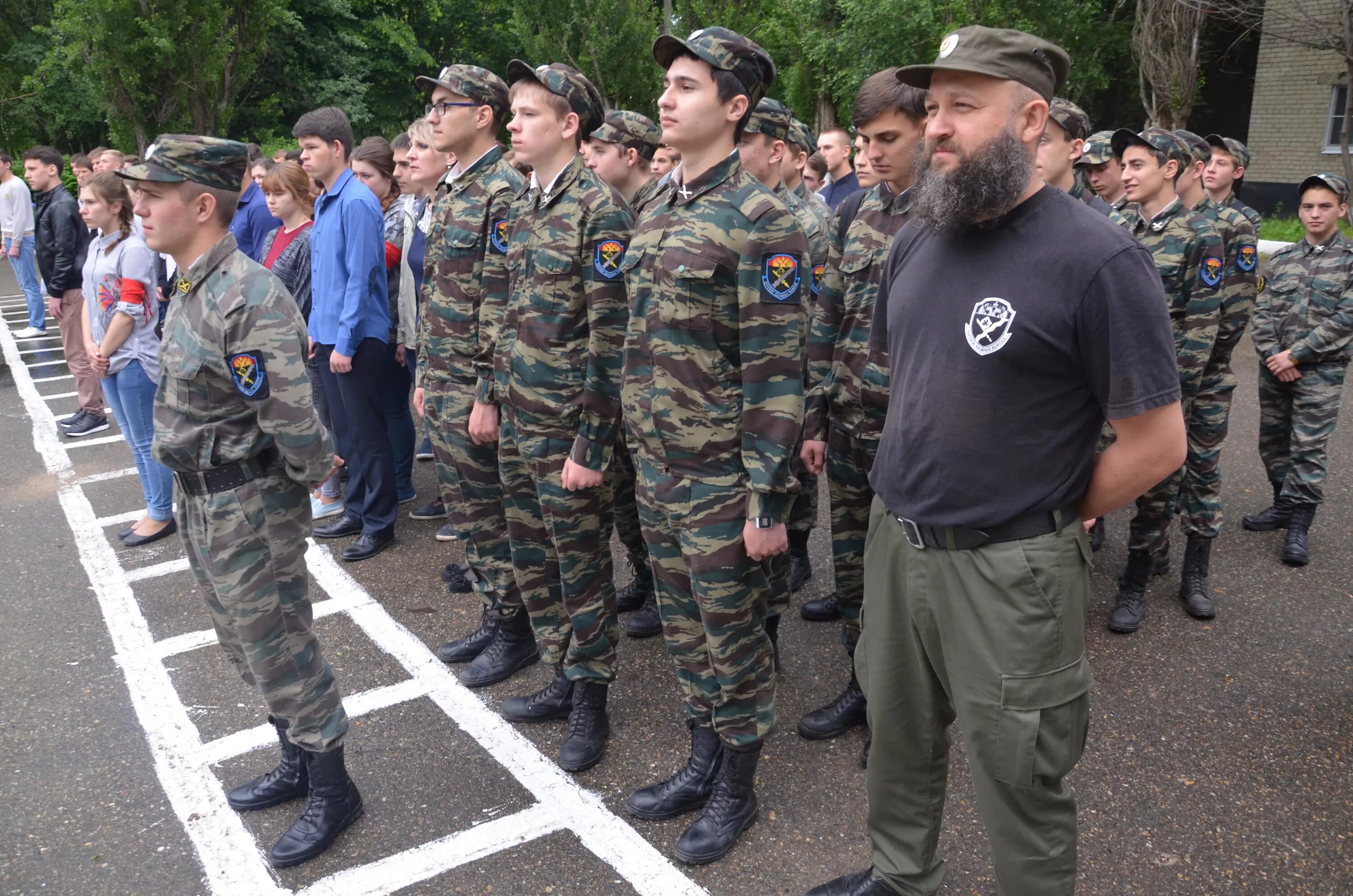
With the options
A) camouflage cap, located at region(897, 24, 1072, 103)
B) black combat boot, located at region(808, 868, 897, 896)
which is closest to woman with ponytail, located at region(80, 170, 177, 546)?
black combat boot, located at region(808, 868, 897, 896)

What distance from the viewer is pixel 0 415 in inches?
351

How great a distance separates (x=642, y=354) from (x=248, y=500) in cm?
135

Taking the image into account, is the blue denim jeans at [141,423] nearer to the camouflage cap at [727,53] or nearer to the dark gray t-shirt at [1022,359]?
the camouflage cap at [727,53]

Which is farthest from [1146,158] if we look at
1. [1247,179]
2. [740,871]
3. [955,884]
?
[1247,179]

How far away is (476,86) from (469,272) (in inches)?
33.0

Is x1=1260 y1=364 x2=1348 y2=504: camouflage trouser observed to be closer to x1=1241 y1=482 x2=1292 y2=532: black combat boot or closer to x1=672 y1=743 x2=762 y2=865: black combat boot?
x1=1241 y1=482 x2=1292 y2=532: black combat boot

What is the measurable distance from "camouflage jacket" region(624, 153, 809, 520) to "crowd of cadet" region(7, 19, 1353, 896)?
12mm

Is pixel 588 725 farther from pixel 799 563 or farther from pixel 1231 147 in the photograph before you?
pixel 1231 147

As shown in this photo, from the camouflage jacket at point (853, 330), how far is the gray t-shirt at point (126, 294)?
4288 millimetres

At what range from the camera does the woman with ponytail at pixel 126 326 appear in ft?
18.8

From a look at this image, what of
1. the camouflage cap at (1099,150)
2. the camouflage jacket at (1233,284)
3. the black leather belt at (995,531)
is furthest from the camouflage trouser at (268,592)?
the camouflage cap at (1099,150)

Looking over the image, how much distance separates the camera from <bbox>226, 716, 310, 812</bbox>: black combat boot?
336 cm

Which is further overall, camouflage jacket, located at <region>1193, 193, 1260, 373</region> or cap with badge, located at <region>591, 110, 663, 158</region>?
cap with badge, located at <region>591, 110, 663, 158</region>

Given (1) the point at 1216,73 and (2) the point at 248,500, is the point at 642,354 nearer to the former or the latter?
(2) the point at 248,500
